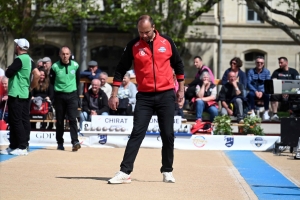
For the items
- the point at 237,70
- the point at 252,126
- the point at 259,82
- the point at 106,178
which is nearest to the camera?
the point at 106,178

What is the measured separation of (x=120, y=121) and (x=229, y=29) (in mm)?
27764

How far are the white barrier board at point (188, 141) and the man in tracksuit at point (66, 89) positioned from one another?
214 centimetres

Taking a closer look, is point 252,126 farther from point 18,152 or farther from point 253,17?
point 253,17

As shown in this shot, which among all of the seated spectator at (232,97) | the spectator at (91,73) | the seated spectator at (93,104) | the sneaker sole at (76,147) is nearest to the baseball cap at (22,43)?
the sneaker sole at (76,147)

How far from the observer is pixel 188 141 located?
19094 millimetres

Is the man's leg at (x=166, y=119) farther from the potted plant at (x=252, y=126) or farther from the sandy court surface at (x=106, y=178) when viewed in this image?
the potted plant at (x=252, y=126)

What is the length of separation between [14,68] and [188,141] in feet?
16.7

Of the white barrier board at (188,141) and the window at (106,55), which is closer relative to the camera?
the white barrier board at (188,141)

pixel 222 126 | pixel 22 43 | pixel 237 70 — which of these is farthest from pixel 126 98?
pixel 22 43

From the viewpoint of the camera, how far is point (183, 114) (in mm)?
21703

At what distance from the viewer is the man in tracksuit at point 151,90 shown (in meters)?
11.4

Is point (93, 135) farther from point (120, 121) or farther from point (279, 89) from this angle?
point (279, 89)

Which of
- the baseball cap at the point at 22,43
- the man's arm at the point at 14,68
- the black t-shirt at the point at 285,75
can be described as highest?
the baseball cap at the point at 22,43

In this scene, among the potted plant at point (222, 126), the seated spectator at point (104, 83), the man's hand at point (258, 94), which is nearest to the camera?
the potted plant at point (222, 126)
